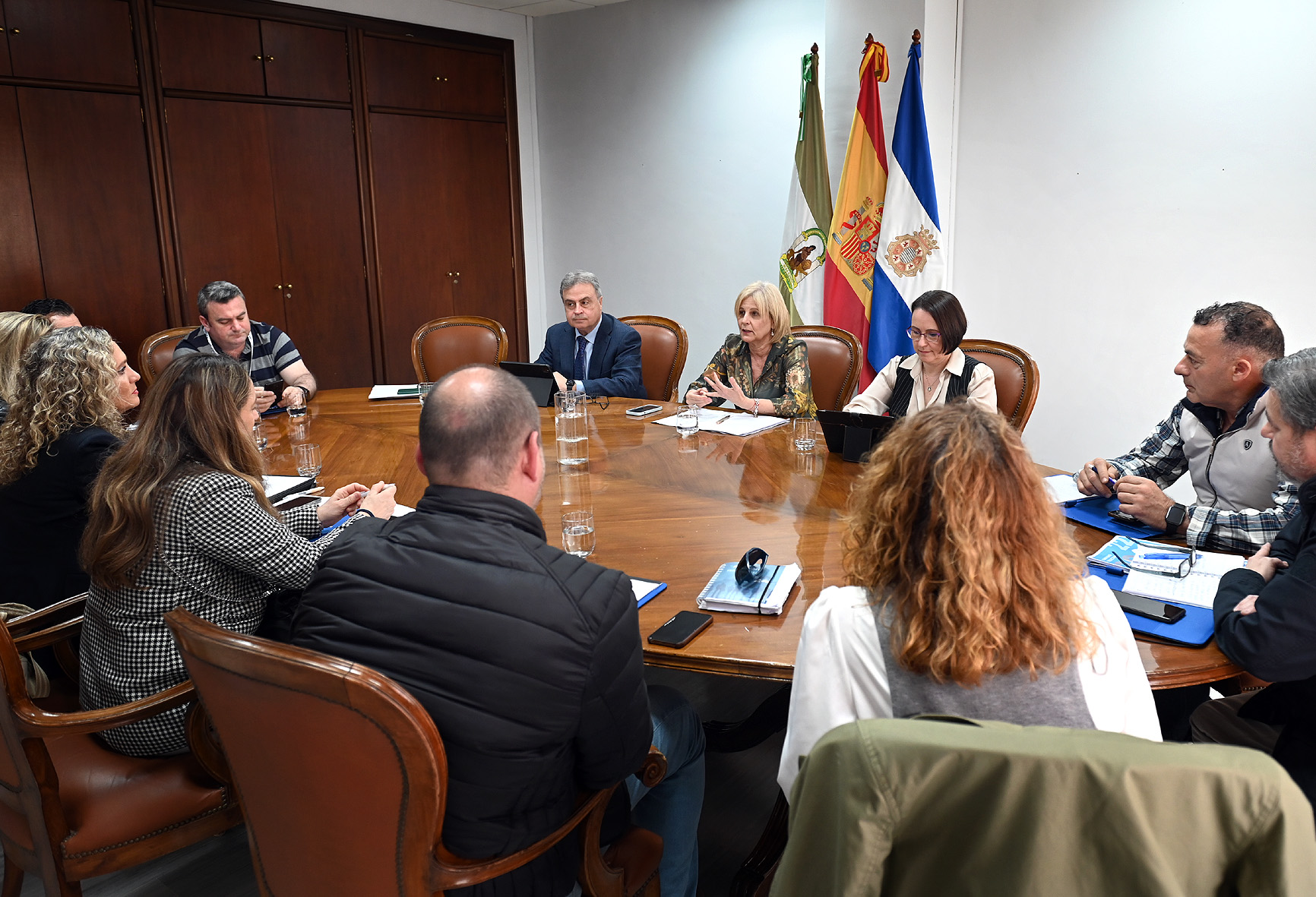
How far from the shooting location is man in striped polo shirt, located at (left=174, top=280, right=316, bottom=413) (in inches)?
151

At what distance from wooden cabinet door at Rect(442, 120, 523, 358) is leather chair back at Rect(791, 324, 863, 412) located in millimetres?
3076

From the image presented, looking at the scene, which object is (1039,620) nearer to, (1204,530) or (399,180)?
(1204,530)

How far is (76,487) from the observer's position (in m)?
2.26

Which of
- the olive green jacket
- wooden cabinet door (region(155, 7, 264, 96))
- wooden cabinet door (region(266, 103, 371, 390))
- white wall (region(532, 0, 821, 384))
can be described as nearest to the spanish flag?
white wall (region(532, 0, 821, 384))

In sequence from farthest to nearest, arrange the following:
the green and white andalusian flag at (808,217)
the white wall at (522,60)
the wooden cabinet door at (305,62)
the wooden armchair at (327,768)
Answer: the white wall at (522,60)
the wooden cabinet door at (305,62)
the green and white andalusian flag at (808,217)
the wooden armchair at (327,768)

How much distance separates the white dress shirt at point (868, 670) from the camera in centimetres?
132

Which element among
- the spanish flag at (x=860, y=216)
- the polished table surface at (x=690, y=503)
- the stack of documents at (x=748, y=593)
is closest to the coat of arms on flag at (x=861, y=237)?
the spanish flag at (x=860, y=216)

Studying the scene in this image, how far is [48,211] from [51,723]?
4.13 m

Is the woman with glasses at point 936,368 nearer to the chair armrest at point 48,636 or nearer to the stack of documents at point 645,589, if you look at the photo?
the stack of documents at point 645,589

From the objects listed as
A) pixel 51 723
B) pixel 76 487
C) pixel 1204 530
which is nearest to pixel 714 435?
pixel 1204 530

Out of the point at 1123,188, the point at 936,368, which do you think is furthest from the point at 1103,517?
the point at 1123,188

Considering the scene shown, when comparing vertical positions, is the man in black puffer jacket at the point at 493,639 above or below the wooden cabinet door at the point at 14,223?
below

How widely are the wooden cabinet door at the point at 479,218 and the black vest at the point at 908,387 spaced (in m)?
3.73

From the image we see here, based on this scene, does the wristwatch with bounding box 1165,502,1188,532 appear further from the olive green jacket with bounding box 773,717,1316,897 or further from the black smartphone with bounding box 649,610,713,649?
the olive green jacket with bounding box 773,717,1316,897
